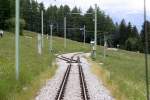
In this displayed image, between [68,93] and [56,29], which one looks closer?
[68,93]

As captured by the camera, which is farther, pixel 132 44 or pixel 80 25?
pixel 80 25

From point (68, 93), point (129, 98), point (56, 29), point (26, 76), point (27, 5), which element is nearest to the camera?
point (129, 98)

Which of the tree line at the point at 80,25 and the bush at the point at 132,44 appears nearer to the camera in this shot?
the tree line at the point at 80,25

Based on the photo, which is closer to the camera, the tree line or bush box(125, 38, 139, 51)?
the tree line

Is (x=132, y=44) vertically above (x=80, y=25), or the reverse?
(x=80, y=25)

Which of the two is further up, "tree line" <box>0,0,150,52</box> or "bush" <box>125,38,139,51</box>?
"tree line" <box>0,0,150,52</box>

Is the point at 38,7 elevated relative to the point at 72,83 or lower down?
elevated

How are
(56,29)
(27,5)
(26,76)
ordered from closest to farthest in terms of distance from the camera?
(26,76) < (27,5) < (56,29)

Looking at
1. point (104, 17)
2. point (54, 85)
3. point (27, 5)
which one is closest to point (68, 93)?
point (54, 85)

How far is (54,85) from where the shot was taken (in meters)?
26.3

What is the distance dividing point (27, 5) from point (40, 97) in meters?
131

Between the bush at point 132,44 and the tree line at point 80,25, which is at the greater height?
the tree line at point 80,25

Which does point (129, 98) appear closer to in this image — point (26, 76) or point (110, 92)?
point (110, 92)

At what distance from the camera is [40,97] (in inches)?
820
